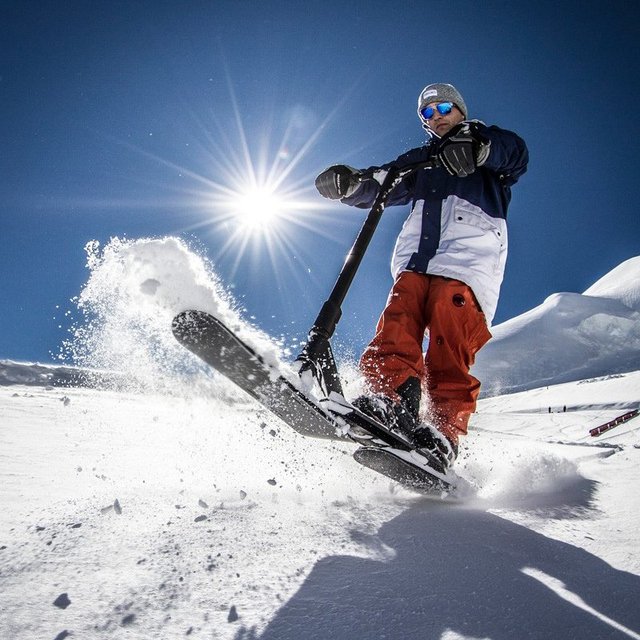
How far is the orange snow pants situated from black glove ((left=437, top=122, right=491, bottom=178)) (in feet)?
2.29

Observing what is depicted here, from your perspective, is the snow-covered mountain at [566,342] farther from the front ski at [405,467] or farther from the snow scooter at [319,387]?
the snow scooter at [319,387]

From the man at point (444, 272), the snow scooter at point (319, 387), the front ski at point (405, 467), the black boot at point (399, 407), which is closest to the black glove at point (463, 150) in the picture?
the man at point (444, 272)

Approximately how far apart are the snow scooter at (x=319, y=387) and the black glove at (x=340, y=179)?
845 mm

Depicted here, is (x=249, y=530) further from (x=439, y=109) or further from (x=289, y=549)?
(x=439, y=109)

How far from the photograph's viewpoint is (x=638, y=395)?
21656 mm

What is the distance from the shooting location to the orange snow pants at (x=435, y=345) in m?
2.29

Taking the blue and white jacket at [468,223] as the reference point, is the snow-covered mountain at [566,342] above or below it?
above

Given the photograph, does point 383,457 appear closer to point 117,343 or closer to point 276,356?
point 276,356

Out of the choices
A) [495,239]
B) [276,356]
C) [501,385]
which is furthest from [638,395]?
[501,385]

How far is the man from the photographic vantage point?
212cm

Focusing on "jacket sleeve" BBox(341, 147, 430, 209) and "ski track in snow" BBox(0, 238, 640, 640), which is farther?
"jacket sleeve" BBox(341, 147, 430, 209)

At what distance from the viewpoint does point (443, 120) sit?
2951 millimetres

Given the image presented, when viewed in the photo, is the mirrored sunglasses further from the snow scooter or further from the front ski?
the front ski

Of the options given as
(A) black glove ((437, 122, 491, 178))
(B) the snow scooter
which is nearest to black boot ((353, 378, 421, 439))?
(B) the snow scooter
